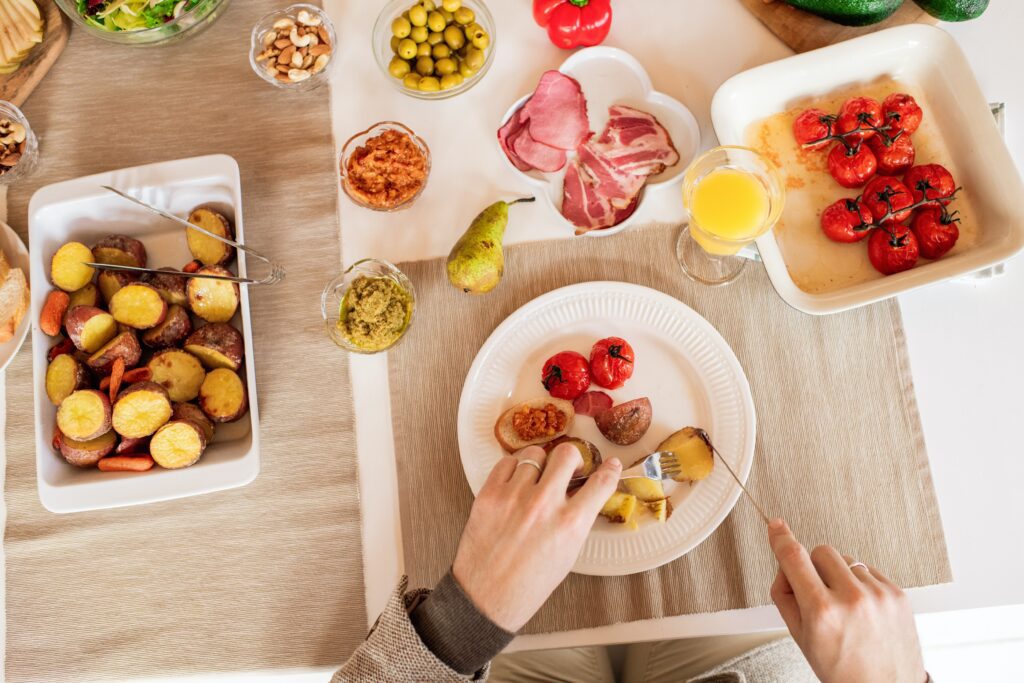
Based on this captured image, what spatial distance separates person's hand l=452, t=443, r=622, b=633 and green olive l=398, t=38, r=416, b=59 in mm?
741

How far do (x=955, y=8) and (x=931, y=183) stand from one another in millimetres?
319

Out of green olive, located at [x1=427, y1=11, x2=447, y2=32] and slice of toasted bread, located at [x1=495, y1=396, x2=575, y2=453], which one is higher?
green olive, located at [x1=427, y1=11, x2=447, y2=32]

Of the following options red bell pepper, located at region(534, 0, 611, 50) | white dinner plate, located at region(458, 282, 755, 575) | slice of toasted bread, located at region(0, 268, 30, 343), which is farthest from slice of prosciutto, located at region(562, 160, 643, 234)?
slice of toasted bread, located at region(0, 268, 30, 343)

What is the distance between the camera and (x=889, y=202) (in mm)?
1122

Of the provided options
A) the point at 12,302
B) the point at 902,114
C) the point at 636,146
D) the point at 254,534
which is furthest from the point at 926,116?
the point at 12,302

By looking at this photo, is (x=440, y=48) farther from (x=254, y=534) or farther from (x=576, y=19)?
(x=254, y=534)

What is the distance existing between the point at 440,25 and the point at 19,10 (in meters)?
0.81

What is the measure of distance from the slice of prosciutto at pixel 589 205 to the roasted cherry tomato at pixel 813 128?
0.30 metres

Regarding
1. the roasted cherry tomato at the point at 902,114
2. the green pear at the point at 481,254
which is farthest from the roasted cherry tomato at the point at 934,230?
the green pear at the point at 481,254

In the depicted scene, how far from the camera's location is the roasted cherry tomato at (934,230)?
1133 millimetres

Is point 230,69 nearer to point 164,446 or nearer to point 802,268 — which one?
point 164,446

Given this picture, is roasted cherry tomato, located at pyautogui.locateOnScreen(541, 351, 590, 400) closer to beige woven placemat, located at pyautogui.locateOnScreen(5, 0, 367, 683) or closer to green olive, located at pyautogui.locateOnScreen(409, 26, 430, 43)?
beige woven placemat, located at pyautogui.locateOnScreen(5, 0, 367, 683)

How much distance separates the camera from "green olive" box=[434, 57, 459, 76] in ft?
4.06

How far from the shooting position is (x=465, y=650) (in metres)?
0.99
